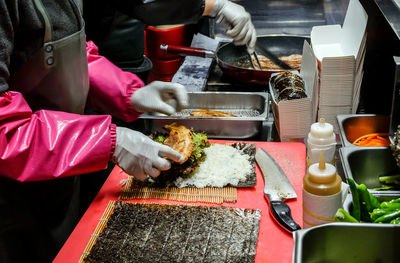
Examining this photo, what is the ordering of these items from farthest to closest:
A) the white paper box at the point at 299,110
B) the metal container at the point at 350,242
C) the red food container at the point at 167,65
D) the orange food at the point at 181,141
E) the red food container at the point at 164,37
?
the red food container at the point at 167,65
the red food container at the point at 164,37
the white paper box at the point at 299,110
the orange food at the point at 181,141
the metal container at the point at 350,242

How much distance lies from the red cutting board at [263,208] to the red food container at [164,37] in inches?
95.3

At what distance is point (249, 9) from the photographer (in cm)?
459

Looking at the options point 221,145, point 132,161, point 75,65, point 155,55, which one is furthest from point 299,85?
point 155,55

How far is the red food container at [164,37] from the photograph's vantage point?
478cm

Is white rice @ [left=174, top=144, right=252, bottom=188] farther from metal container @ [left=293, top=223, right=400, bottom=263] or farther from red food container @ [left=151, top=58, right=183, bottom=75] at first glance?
red food container @ [left=151, top=58, right=183, bottom=75]

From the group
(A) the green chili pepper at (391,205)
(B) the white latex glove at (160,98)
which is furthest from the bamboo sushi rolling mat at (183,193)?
(A) the green chili pepper at (391,205)

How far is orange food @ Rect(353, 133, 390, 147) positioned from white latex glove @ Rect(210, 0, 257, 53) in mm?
1439

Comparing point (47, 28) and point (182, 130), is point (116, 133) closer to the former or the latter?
point (182, 130)

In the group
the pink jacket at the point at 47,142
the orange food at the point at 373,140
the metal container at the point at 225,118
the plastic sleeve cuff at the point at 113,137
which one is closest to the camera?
the pink jacket at the point at 47,142

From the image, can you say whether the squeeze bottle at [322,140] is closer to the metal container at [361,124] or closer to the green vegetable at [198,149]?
the metal container at [361,124]

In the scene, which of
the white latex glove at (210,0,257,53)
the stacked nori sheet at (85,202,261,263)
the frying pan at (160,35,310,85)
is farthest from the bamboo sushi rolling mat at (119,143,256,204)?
the white latex glove at (210,0,257,53)

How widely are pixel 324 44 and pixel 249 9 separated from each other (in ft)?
6.68

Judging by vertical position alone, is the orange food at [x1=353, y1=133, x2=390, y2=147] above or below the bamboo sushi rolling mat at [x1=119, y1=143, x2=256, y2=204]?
above

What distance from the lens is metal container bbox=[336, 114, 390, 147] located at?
2.27m
